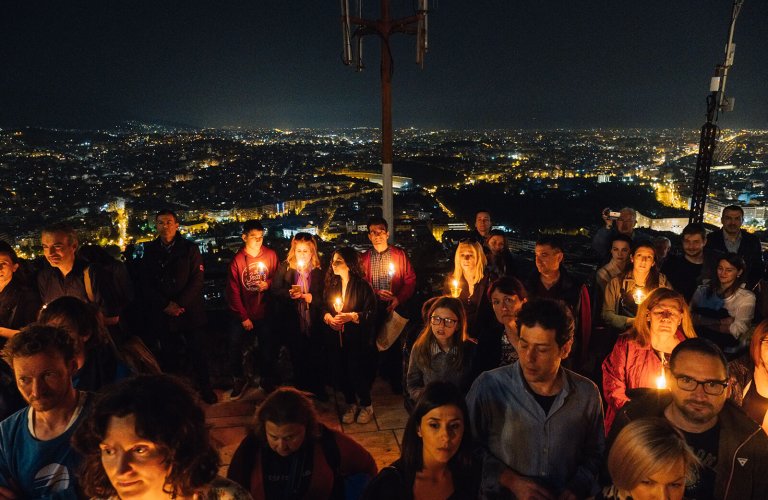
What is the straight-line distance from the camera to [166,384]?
1666mm

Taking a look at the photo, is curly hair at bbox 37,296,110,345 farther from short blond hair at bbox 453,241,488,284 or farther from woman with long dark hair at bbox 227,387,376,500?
short blond hair at bbox 453,241,488,284

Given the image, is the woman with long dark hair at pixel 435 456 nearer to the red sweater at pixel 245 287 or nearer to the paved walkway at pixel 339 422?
the paved walkway at pixel 339 422

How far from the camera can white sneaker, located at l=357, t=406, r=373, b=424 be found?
4516 millimetres

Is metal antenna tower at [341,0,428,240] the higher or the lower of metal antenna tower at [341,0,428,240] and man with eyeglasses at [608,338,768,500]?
the higher

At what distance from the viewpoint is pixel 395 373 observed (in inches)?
205

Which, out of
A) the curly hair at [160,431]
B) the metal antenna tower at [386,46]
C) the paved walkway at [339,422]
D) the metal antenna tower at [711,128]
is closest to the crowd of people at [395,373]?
the curly hair at [160,431]

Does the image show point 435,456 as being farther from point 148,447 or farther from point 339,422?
point 339,422

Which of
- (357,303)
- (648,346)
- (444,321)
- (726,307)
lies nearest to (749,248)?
(726,307)

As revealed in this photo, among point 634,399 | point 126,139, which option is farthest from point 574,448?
point 126,139

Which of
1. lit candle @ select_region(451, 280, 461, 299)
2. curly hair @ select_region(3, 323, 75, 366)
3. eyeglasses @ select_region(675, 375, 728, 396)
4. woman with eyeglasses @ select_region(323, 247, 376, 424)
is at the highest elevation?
curly hair @ select_region(3, 323, 75, 366)

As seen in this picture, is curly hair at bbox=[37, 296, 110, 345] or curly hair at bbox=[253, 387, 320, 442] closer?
curly hair at bbox=[253, 387, 320, 442]

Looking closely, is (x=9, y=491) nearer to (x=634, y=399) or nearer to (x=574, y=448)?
(x=574, y=448)

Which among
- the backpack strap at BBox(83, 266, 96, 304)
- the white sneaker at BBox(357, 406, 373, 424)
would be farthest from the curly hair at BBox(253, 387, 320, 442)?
the backpack strap at BBox(83, 266, 96, 304)

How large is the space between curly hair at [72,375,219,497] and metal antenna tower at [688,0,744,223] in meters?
8.69
